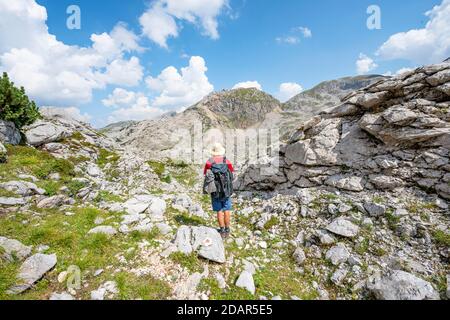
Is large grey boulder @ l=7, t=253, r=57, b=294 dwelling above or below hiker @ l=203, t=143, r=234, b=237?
below

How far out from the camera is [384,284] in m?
5.43

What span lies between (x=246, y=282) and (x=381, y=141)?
9597 mm

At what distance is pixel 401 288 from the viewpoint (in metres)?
5.21

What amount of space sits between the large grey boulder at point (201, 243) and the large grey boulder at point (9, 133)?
19.2 m

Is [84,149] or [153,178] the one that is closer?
[153,178]

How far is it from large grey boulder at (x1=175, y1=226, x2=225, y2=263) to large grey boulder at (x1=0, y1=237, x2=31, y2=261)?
13.3 ft

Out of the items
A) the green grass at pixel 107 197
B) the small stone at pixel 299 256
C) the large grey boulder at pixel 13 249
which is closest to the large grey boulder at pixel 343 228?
the small stone at pixel 299 256

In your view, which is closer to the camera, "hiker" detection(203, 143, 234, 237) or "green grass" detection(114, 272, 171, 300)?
"green grass" detection(114, 272, 171, 300)

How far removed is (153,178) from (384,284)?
49.8ft

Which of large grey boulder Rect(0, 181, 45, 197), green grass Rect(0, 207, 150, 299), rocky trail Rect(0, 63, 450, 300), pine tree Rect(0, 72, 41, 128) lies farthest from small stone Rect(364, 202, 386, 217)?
pine tree Rect(0, 72, 41, 128)

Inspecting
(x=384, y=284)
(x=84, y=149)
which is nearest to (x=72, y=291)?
(x=384, y=284)

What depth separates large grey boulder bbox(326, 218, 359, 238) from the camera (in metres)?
7.32

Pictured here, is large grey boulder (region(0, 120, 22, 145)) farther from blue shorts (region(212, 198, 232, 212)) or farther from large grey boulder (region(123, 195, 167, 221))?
blue shorts (region(212, 198, 232, 212))
